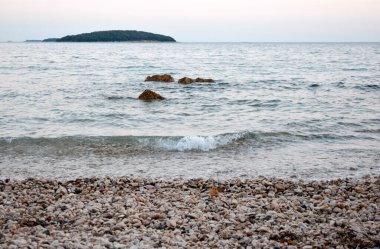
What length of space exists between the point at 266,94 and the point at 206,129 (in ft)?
33.5

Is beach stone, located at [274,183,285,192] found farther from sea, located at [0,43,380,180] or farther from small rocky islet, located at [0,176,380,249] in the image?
sea, located at [0,43,380,180]

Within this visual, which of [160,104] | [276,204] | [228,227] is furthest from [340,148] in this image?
[160,104]

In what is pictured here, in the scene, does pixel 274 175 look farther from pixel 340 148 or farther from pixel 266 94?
pixel 266 94

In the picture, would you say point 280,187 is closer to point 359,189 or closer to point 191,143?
point 359,189

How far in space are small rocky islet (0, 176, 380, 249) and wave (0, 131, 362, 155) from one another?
10.0 ft

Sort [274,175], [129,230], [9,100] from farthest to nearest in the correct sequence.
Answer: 1. [9,100]
2. [274,175]
3. [129,230]

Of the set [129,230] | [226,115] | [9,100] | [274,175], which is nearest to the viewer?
[129,230]

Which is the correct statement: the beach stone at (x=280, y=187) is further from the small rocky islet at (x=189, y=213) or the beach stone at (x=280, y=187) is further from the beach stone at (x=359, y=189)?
the beach stone at (x=359, y=189)

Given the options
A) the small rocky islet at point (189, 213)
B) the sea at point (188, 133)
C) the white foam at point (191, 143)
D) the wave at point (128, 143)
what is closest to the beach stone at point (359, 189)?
the small rocky islet at point (189, 213)

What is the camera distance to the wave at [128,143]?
37.2 ft

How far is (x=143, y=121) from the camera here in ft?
50.4

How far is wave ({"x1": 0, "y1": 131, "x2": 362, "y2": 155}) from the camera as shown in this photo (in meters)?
11.3

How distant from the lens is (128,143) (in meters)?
12.0

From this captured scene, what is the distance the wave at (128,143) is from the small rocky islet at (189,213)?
3052mm
